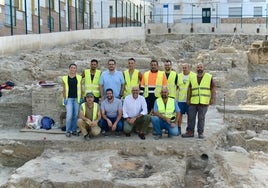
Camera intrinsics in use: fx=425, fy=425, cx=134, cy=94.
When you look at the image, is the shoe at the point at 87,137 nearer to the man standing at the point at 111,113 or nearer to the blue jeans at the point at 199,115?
the man standing at the point at 111,113

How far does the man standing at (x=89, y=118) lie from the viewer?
8320 millimetres

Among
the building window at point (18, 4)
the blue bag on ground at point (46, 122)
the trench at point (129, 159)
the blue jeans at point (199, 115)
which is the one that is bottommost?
the trench at point (129, 159)

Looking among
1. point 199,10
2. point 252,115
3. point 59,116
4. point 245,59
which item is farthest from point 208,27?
point 59,116

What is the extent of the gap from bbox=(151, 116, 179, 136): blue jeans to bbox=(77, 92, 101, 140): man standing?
111cm

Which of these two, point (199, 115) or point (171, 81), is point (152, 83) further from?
point (199, 115)

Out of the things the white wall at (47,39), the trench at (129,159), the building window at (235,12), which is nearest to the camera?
the trench at (129,159)

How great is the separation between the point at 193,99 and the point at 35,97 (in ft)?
12.2

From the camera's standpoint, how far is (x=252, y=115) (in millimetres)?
11984

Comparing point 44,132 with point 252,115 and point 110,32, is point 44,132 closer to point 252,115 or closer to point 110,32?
point 252,115

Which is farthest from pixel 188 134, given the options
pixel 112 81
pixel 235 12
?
pixel 235 12

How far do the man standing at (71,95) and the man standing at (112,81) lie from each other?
1.56 ft

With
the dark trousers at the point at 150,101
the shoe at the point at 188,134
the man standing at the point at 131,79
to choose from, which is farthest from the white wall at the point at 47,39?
the shoe at the point at 188,134

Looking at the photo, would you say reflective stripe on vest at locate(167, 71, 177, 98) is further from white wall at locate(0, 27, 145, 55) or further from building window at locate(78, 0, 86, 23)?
building window at locate(78, 0, 86, 23)

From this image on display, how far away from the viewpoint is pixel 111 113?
8578 millimetres
